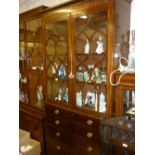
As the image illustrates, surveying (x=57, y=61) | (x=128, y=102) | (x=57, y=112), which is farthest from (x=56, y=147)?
(x=128, y=102)

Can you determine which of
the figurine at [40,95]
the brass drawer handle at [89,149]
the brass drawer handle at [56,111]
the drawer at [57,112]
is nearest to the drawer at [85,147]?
the brass drawer handle at [89,149]

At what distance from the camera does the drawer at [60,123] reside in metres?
2.30

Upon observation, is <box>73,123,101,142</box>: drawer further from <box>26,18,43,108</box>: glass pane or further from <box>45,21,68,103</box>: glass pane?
<box>26,18,43,108</box>: glass pane

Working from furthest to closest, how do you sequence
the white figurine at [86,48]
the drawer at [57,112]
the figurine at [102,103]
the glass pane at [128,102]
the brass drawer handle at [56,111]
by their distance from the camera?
the brass drawer handle at [56,111]
the drawer at [57,112]
the white figurine at [86,48]
the figurine at [102,103]
the glass pane at [128,102]

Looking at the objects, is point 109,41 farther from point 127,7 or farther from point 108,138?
point 108,138

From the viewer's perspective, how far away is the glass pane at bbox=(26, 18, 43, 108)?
271 centimetres

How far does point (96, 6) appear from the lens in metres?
1.88

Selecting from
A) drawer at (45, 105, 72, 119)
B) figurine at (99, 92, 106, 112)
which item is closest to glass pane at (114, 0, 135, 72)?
figurine at (99, 92, 106, 112)

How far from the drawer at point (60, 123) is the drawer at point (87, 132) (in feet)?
0.34

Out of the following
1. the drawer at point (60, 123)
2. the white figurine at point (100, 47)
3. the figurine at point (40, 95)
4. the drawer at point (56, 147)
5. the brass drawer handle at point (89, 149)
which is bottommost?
the drawer at point (56, 147)

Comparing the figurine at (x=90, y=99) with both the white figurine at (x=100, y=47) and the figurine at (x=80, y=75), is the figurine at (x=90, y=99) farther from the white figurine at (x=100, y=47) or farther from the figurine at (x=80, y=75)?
the white figurine at (x=100, y=47)

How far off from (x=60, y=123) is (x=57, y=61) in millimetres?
760

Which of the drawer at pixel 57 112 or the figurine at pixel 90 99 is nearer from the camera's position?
the figurine at pixel 90 99
